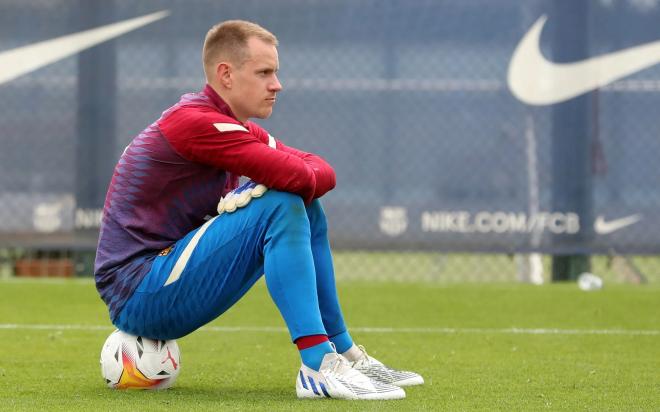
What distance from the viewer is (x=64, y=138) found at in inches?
283

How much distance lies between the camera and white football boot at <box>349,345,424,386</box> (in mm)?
3658

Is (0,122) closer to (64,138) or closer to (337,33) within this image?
(64,138)

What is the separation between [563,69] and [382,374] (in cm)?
372

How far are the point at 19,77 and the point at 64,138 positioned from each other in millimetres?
438

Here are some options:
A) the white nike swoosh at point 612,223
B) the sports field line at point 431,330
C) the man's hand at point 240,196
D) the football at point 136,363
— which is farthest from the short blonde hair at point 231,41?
the white nike swoosh at point 612,223

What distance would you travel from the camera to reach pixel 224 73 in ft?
11.7

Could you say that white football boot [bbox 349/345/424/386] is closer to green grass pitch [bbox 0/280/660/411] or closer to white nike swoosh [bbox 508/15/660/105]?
green grass pitch [bbox 0/280/660/411]

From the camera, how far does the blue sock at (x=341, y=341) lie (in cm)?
369

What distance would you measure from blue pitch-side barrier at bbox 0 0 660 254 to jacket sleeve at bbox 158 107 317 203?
11.7 feet

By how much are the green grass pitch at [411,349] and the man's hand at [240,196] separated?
51 cm

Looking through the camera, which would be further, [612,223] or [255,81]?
[612,223]

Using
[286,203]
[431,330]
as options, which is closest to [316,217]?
[286,203]

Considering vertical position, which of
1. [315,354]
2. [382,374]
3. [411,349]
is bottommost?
[411,349]

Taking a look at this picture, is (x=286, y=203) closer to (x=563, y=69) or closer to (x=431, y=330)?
(x=431, y=330)
